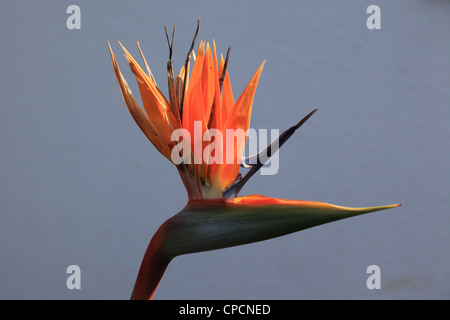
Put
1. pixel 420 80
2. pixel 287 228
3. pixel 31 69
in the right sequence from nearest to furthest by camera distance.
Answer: pixel 287 228
pixel 31 69
pixel 420 80

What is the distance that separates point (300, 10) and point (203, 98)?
2218 mm

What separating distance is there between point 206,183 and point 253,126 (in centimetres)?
205

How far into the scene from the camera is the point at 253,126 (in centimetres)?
258

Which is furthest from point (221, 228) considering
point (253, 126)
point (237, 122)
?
Result: point (253, 126)

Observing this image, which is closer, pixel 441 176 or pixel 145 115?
pixel 145 115

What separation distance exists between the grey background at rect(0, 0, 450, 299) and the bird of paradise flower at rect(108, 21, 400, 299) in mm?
1999

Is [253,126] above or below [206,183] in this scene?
above

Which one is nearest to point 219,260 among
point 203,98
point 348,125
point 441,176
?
point 348,125

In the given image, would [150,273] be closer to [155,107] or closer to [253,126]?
[155,107]

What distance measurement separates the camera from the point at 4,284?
252cm

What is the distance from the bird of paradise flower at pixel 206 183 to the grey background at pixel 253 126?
2.00 meters

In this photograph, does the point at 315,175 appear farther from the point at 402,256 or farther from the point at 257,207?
the point at 257,207

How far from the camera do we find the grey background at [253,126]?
250 centimetres

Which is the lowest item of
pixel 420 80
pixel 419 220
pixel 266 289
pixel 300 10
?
pixel 266 289
